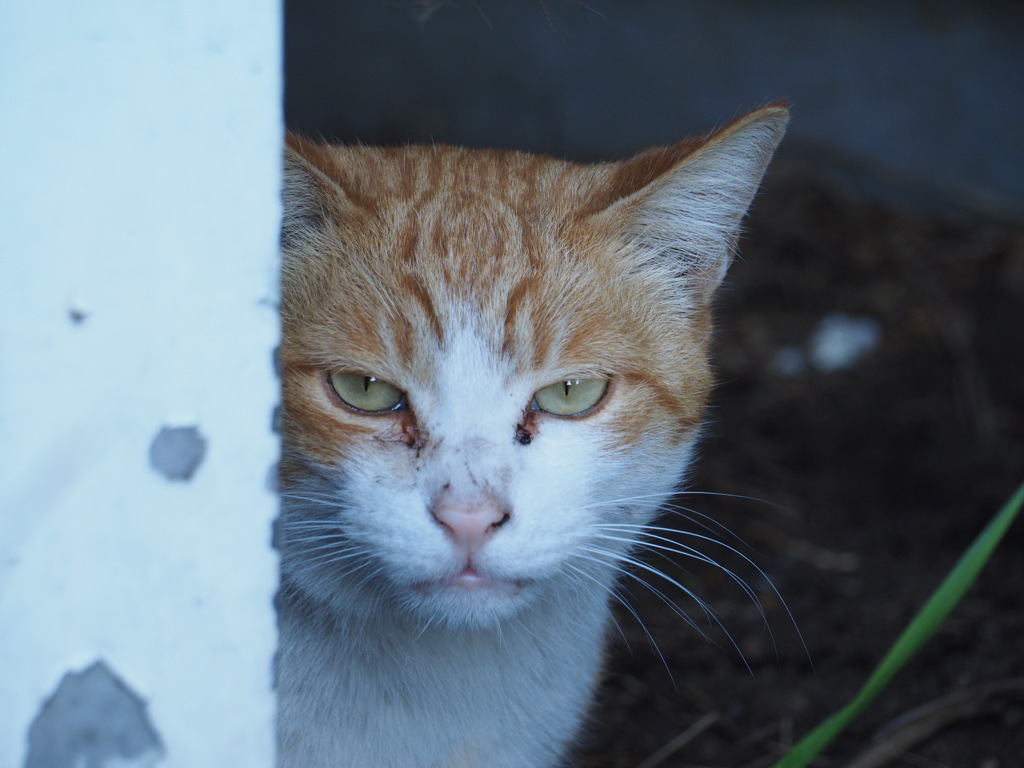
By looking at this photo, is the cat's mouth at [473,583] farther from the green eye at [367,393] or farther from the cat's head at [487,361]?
the green eye at [367,393]

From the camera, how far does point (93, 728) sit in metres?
0.98

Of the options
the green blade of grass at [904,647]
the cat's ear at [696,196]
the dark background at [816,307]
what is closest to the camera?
the green blade of grass at [904,647]

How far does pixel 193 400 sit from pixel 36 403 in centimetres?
14

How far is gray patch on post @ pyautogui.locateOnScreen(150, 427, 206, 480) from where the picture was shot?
998 mm

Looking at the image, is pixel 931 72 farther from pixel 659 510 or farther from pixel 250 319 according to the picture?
pixel 250 319

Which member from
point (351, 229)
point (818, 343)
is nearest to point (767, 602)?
point (818, 343)

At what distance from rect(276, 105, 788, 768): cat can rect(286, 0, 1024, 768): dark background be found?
0.63 meters

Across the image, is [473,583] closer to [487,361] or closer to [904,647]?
[487,361]

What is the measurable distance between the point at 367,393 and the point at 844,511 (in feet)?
7.34

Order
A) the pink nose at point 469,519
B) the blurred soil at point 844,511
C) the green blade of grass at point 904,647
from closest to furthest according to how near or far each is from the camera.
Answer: the pink nose at point 469,519, the green blade of grass at point 904,647, the blurred soil at point 844,511

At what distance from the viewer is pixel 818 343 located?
4094 millimetres

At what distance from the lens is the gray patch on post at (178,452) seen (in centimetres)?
100

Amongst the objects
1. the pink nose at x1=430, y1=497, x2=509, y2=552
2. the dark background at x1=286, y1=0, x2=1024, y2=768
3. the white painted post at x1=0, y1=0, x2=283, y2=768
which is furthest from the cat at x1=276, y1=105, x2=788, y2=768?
the dark background at x1=286, y1=0, x2=1024, y2=768

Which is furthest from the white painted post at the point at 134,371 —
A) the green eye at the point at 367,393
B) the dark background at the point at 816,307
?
the dark background at the point at 816,307
